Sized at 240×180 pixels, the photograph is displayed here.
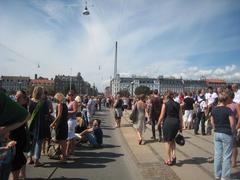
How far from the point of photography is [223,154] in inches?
273

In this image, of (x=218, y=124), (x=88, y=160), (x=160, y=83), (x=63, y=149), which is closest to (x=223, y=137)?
(x=218, y=124)

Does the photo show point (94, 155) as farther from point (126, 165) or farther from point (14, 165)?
point (14, 165)

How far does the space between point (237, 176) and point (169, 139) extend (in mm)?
1838

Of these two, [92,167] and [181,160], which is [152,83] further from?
[92,167]

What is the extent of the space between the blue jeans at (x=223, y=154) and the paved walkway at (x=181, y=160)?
0.42 meters

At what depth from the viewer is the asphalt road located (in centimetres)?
750

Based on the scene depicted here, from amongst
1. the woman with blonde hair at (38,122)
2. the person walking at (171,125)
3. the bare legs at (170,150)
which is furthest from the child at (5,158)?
the bare legs at (170,150)

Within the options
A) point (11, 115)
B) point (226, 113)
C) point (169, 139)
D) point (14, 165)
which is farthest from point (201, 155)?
point (11, 115)

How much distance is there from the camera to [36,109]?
818cm

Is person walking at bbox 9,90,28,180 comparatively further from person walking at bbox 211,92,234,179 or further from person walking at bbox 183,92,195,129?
person walking at bbox 183,92,195,129

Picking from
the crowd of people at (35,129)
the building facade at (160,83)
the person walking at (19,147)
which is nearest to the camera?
the crowd of people at (35,129)

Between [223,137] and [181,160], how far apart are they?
2.59 metres

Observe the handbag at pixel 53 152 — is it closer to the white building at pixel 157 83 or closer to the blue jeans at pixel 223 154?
the blue jeans at pixel 223 154

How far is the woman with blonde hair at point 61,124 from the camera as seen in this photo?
870 cm
